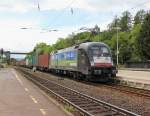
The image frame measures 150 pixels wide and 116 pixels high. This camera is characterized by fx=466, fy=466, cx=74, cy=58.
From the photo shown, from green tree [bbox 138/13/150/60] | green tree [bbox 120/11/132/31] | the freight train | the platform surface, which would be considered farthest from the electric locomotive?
green tree [bbox 120/11/132/31]

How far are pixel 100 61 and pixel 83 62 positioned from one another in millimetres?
1654

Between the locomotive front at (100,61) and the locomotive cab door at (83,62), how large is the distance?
509mm

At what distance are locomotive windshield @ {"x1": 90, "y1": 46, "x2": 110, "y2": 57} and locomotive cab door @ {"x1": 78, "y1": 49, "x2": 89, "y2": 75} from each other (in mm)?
629

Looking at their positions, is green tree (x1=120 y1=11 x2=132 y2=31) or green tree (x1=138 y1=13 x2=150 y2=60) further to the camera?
green tree (x1=120 y1=11 x2=132 y2=31)

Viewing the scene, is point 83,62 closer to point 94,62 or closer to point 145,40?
point 94,62

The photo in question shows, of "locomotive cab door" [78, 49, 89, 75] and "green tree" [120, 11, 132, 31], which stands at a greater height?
"green tree" [120, 11, 132, 31]

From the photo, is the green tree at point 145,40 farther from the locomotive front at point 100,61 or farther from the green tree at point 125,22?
the green tree at point 125,22

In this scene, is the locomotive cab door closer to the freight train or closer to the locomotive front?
the freight train

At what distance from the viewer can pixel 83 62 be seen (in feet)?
117

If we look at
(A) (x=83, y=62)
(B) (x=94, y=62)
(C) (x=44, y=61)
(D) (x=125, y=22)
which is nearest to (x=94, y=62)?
(B) (x=94, y=62)

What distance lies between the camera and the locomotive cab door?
3459cm

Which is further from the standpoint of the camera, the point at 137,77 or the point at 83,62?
the point at 137,77

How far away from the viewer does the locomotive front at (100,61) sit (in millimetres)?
33750

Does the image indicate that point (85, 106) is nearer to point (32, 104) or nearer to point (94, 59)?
point (32, 104)
